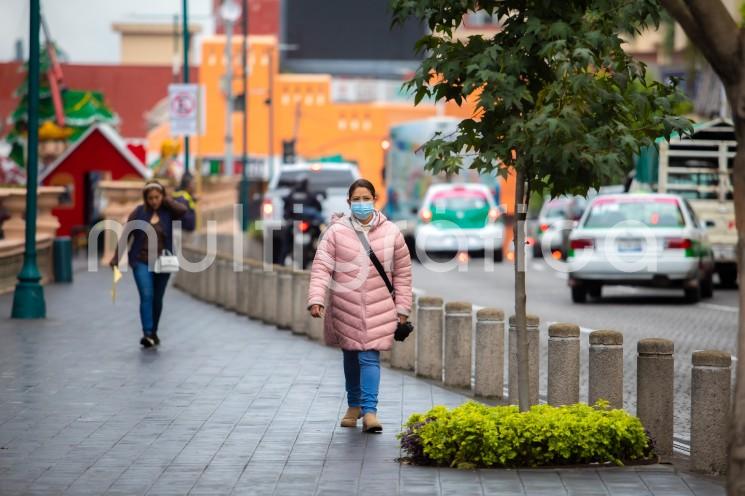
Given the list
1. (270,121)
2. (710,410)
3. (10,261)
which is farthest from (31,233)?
(270,121)

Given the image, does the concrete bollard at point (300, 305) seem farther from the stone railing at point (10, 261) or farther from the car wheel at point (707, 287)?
the car wheel at point (707, 287)

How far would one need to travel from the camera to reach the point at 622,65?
10.3 m

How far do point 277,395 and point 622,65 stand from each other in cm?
444

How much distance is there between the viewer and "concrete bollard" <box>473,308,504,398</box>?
13.7 meters

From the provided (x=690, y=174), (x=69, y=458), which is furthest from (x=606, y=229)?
(x=69, y=458)

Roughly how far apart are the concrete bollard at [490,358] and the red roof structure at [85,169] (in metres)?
28.3

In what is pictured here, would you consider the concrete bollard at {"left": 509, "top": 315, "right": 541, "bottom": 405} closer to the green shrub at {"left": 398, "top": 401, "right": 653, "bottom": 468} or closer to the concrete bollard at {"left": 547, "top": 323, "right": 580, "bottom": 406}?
the concrete bollard at {"left": 547, "top": 323, "right": 580, "bottom": 406}

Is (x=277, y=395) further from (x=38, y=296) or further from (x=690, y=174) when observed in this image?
(x=690, y=174)

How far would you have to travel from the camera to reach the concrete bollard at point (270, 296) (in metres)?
21.1

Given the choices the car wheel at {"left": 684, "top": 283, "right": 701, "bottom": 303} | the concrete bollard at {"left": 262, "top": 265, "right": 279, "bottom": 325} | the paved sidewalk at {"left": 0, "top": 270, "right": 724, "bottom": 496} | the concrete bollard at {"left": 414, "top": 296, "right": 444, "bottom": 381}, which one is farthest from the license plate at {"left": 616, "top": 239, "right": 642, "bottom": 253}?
the concrete bollard at {"left": 414, "top": 296, "right": 444, "bottom": 381}

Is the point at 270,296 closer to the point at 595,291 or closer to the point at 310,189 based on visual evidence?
the point at 595,291

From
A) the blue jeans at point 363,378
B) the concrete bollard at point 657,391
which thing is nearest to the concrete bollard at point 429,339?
the blue jeans at point 363,378

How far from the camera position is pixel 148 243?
17.6m

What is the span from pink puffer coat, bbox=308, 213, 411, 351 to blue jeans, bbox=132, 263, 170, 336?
597 centimetres
